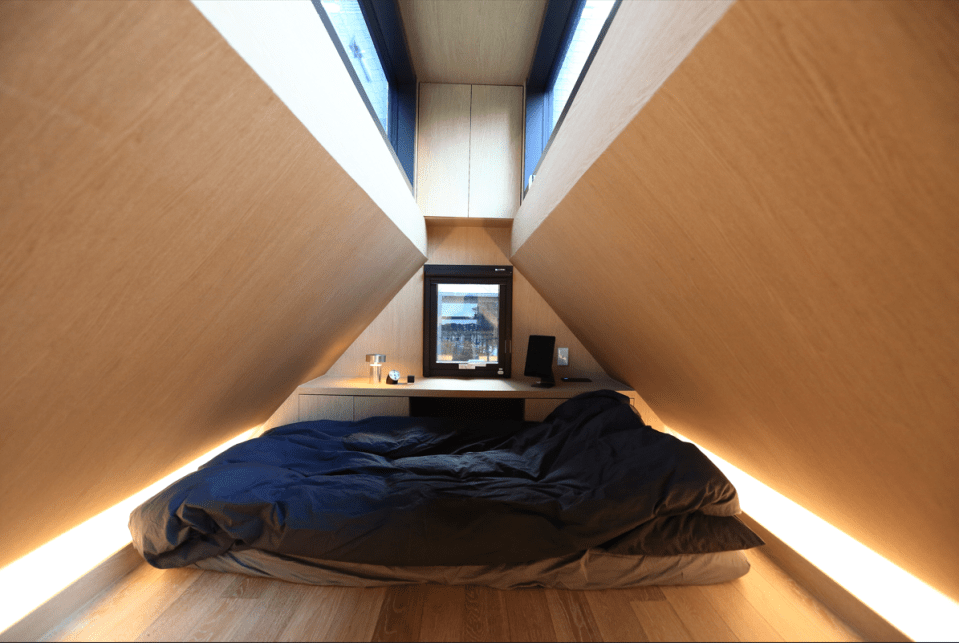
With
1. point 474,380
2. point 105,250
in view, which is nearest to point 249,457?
point 105,250

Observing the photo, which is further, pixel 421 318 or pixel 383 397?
pixel 421 318

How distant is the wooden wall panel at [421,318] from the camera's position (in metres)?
3.91

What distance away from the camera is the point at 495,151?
355 centimetres

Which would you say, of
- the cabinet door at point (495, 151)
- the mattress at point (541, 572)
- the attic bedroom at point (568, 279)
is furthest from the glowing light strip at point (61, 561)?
the cabinet door at point (495, 151)

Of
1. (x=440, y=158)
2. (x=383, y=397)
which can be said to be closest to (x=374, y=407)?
(x=383, y=397)

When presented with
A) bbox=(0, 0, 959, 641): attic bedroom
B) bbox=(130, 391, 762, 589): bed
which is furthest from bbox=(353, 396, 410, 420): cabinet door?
bbox=(130, 391, 762, 589): bed

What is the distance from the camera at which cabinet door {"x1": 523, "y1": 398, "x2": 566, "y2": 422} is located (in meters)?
3.26

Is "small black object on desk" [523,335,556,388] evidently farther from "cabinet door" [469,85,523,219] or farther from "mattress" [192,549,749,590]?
"mattress" [192,549,749,590]

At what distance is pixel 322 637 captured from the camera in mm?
1364

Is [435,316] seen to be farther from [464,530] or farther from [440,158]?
[464,530]

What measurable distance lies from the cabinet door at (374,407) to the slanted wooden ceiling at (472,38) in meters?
2.44

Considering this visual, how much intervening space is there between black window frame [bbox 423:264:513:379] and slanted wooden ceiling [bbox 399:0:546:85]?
1477 millimetres

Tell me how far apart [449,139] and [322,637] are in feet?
10.6

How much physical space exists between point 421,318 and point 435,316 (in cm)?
12
